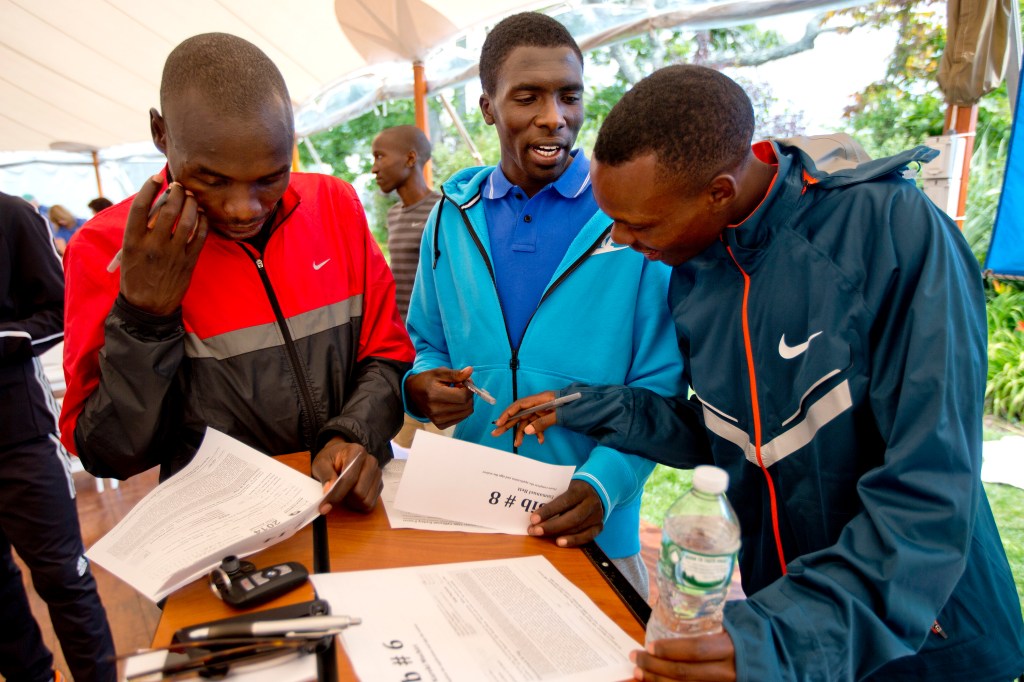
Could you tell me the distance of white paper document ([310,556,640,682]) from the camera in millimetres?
716

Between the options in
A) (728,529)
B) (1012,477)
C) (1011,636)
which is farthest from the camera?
(1012,477)

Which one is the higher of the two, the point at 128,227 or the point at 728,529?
the point at 128,227

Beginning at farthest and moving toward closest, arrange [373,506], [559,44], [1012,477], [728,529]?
[1012,477], [559,44], [373,506], [728,529]

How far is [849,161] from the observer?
40.4 inches

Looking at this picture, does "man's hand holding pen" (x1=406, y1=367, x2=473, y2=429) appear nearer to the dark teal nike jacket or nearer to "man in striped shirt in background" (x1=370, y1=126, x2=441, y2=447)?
the dark teal nike jacket

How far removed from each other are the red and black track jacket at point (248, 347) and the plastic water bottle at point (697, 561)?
2.28 ft

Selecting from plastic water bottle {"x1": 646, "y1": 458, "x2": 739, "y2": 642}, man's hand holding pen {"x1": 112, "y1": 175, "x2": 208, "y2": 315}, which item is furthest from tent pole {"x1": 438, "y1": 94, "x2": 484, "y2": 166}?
plastic water bottle {"x1": 646, "y1": 458, "x2": 739, "y2": 642}

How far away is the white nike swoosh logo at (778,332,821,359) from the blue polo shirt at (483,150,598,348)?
2.02 feet

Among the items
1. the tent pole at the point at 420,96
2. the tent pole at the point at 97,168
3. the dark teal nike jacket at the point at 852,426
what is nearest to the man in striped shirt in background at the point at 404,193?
A: the tent pole at the point at 420,96

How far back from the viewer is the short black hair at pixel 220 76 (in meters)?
1.08

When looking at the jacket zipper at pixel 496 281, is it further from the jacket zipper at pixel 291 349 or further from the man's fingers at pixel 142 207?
the man's fingers at pixel 142 207

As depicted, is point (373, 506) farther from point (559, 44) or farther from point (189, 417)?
point (559, 44)

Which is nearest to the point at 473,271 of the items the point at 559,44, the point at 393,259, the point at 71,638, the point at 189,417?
the point at 559,44

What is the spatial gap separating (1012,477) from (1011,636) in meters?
3.20
